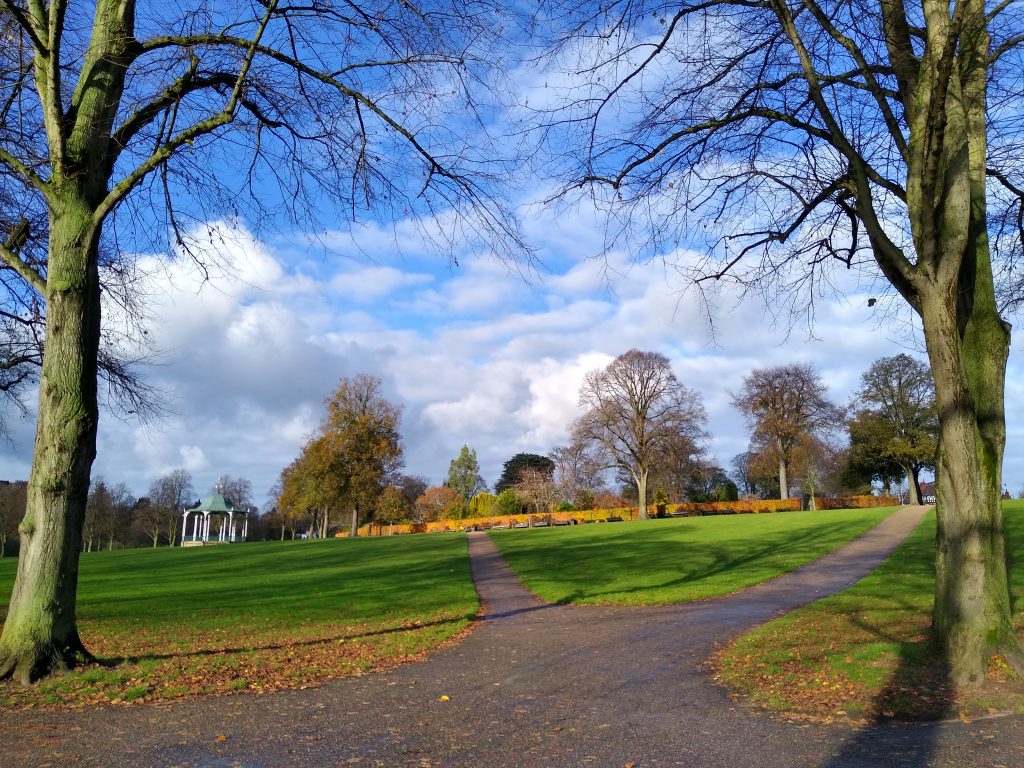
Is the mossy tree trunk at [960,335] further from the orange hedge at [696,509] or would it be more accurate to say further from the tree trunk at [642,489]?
the orange hedge at [696,509]

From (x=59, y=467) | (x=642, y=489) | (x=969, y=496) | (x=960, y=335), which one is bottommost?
(x=642, y=489)

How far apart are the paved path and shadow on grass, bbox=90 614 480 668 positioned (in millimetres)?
2040

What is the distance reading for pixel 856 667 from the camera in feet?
23.3

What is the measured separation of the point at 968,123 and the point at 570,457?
5782 cm

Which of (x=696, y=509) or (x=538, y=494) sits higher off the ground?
(x=538, y=494)

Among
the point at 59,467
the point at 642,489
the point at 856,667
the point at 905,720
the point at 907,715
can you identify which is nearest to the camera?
the point at 905,720

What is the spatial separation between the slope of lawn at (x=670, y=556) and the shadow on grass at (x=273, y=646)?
3.88 metres

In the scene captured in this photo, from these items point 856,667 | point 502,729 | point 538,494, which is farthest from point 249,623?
point 538,494

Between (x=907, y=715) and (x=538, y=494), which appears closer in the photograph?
(x=907, y=715)

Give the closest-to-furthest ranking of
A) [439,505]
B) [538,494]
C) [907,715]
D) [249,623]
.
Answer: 1. [907,715]
2. [249,623]
3. [538,494]
4. [439,505]

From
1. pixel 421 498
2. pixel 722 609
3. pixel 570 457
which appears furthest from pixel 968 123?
pixel 421 498

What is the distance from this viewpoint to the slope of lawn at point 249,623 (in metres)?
7.29

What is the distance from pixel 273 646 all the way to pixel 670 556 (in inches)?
653

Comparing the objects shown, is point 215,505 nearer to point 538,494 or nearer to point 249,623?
point 538,494
